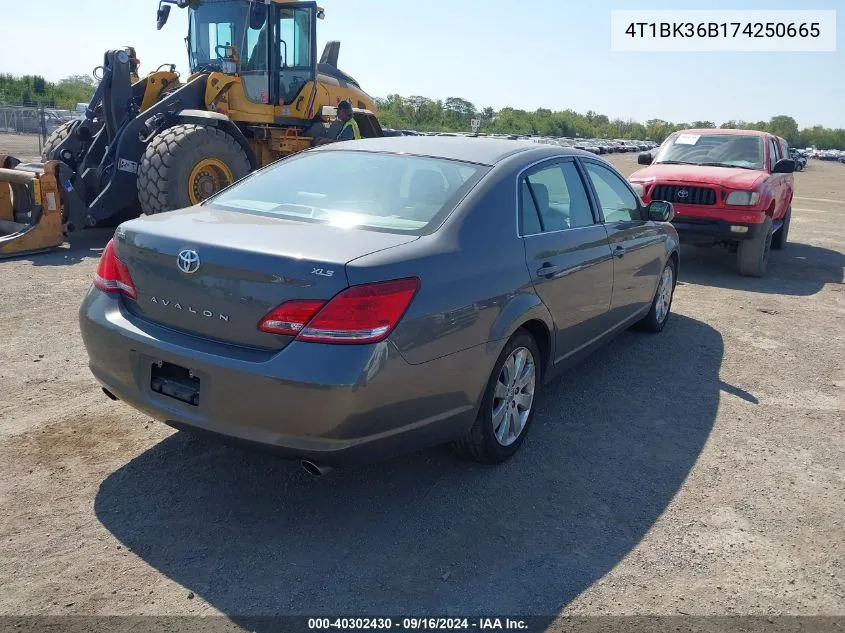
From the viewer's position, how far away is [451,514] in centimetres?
344

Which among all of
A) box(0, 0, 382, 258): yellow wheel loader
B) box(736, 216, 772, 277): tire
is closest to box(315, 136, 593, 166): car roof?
box(0, 0, 382, 258): yellow wheel loader

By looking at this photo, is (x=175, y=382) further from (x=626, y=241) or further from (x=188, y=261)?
(x=626, y=241)

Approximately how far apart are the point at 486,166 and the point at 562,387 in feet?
6.15

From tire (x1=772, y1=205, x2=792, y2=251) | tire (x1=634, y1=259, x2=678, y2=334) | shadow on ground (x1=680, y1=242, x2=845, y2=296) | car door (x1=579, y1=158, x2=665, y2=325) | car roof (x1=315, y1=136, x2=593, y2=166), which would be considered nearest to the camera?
car roof (x1=315, y1=136, x2=593, y2=166)

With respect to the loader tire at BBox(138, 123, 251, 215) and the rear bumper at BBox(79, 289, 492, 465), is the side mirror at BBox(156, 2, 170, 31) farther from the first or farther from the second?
the rear bumper at BBox(79, 289, 492, 465)

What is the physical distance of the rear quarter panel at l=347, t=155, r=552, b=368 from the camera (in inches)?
120

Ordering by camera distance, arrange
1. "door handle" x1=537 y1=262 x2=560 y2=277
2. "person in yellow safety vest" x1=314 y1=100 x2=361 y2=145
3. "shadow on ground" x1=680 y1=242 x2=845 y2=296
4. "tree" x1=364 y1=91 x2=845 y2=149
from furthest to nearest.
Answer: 1. "tree" x1=364 y1=91 x2=845 y2=149
2. "person in yellow safety vest" x1=314 y1=100 x2=361 y2=145
3. "shadow on ground" x1=680 y1=242 x2=845 y2=296
4. "door handle" x1=537 y1=262 x2=560 y2=277

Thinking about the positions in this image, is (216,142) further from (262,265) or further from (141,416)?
(262,265)

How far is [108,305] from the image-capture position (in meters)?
3.44

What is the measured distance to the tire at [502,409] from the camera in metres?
3.66

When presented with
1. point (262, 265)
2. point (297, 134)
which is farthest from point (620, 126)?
point (262, 265)

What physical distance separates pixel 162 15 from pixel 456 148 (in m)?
8.55

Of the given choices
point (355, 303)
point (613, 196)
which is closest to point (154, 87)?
point (613, 196)

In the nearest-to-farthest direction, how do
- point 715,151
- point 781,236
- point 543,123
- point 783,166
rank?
point 783,166, point 715,151, point 781,236, point 543,123
